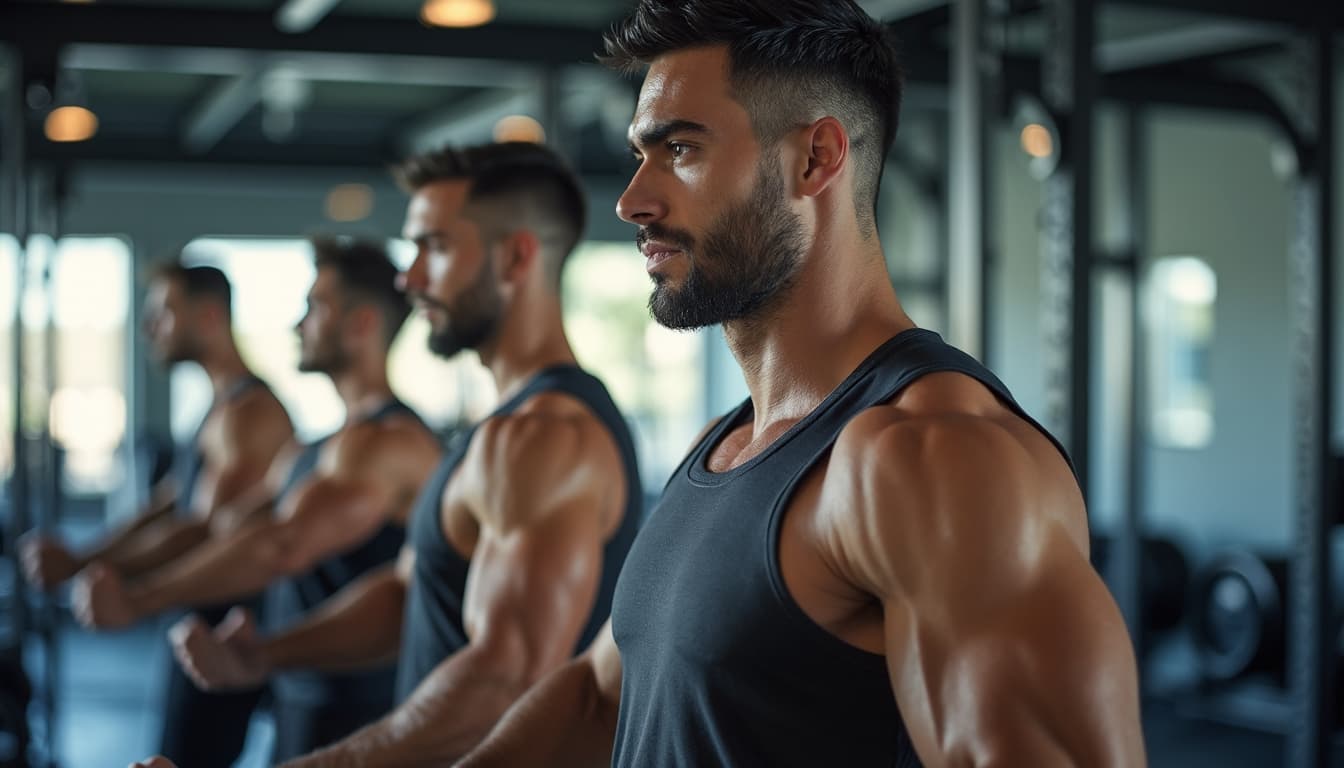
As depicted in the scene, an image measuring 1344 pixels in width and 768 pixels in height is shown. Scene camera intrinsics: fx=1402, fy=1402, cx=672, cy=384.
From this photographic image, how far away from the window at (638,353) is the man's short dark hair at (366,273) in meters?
6.92

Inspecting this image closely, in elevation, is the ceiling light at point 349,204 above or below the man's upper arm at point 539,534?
above

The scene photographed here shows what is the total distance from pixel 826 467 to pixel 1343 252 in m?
5.30

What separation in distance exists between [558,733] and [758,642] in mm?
473

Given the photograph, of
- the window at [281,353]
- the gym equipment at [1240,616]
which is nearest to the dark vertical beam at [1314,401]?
the gym equipment at [1240,616]

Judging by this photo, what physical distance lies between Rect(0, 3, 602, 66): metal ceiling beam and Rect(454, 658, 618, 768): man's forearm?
8.44ft

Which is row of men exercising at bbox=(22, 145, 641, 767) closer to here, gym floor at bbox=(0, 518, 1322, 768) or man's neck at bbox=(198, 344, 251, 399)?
man's neck at bbox=(198, 344, 251, 399)

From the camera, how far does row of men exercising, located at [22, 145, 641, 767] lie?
77.5 inches

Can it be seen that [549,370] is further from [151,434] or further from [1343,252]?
[151,434]

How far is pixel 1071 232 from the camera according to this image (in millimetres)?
2803

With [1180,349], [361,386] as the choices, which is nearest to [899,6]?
[361,386]

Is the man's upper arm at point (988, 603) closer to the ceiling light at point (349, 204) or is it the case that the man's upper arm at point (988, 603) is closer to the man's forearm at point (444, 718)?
→ the man's forearm at point (444, 718)

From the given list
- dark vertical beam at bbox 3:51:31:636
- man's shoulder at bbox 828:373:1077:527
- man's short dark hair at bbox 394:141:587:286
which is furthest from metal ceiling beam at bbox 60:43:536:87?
man's shoulder at bbox 828:373:1077:527

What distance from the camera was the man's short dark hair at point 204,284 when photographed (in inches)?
176

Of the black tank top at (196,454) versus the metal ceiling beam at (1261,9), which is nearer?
the metal ceiling beam at (1261,9)
